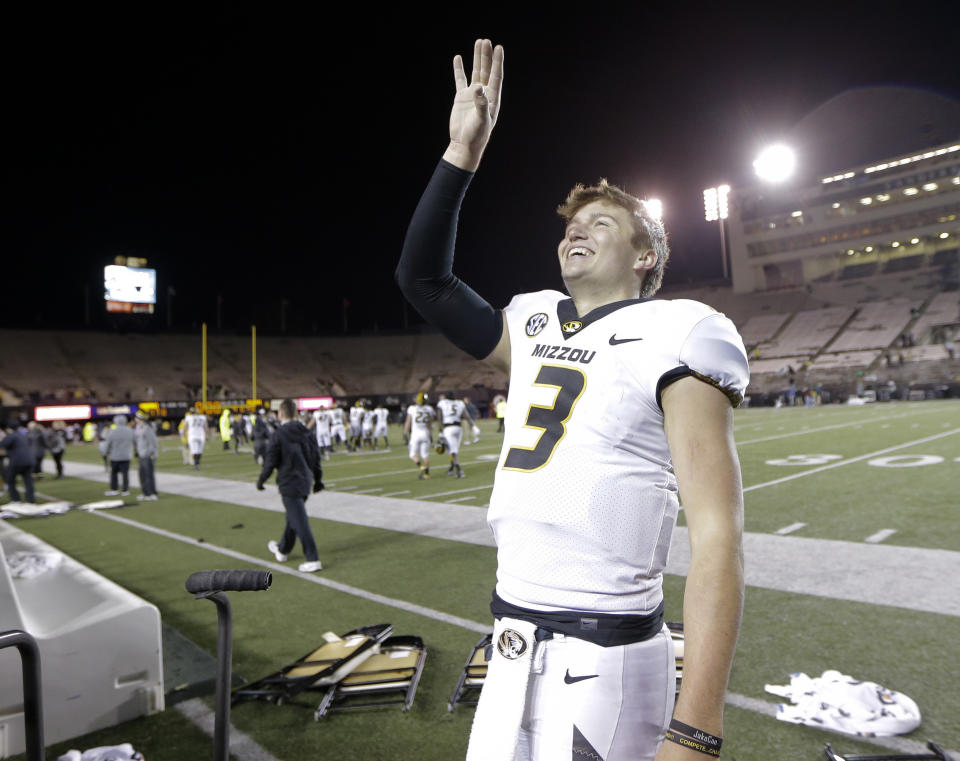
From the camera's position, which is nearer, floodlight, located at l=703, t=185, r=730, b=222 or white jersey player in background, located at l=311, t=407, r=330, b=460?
white jersey player in background, located at l=311, t=407, r=330, b=460

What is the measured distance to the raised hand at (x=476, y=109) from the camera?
1678 millimetres

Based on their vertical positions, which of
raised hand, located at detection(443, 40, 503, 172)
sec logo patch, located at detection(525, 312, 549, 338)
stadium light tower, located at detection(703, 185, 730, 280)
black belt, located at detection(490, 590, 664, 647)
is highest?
stadium light tower, located at detection(703, 185, 730, 280)

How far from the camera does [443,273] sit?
178cm

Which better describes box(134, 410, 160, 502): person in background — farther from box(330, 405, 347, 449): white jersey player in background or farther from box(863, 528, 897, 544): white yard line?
box(863, 528, 897, 544): white yard line

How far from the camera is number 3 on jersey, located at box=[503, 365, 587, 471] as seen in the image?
1474mm

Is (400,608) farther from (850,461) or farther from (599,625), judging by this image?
(850,461)

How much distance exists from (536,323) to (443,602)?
160 inches

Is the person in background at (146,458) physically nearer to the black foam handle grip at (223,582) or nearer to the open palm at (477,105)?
the black foam handle grip at (223,582)

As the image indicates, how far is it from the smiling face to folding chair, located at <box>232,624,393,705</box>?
3.03 meters

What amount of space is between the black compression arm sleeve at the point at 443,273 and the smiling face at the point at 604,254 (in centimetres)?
30

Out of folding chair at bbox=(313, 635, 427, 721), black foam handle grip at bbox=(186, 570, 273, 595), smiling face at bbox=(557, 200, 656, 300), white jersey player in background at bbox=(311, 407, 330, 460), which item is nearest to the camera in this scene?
smiling face at bbox=(557, 200, 656, 300)

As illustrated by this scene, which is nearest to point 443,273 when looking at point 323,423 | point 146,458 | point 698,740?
point 698,740

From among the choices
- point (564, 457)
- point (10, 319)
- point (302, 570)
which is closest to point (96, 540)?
point (302, 570)

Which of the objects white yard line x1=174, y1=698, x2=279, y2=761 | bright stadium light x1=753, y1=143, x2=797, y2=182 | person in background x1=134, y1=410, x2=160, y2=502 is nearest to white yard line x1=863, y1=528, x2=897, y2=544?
white yard line x1=174, y1=698, x2=279, y2=761
